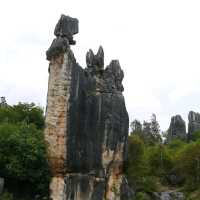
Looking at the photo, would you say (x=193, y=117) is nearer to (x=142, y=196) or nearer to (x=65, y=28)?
(x=142, y=196)

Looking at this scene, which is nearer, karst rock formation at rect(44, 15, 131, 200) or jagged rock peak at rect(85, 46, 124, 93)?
karst rock formation at rect(44, 15, 131, 200)

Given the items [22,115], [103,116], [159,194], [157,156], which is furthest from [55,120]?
[157,156]

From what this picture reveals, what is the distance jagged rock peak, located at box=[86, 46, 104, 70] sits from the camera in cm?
1738

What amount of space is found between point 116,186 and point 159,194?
2140 centimetres

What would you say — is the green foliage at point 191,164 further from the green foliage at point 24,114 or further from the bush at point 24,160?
the bush at point 24,160

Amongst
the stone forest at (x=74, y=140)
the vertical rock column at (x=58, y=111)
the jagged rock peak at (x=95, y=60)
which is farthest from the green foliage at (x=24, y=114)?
the vertical rock column at (x=58, y=111)

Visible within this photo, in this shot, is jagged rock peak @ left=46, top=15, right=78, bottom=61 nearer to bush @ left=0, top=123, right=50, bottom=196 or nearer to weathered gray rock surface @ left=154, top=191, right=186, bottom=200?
bush @ left=0, top=123, right=50, bottom=196

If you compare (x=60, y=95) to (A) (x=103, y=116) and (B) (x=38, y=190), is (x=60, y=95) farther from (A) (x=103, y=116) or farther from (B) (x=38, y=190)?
(B) (x=38, y=190)

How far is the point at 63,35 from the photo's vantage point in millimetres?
15906

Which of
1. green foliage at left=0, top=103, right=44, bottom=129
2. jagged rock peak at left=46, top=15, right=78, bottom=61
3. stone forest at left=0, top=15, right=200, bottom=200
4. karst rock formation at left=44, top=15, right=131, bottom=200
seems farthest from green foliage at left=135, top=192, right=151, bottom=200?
jagged rock peak at left=46, top=15, right=78, bottom=61

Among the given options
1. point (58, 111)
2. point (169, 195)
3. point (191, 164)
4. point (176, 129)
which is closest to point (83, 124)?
point (58, 111)

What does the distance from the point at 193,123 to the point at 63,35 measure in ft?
174

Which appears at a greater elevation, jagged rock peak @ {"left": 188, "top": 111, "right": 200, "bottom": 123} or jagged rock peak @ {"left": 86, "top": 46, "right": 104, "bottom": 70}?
jagged rock peak @ {"left": 188, "top": 111, "right": 200, "bottom": 123}

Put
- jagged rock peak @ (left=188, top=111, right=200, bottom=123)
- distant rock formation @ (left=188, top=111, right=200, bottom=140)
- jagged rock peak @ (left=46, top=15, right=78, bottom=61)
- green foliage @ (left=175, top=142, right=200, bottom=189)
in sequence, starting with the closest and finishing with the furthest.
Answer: jagged rock peak @ (left=46, top=15, right=78, bottom=61) < green foliage @ (left=175, top=142, right=200, bottom=189) < distant rock formation @ (left=188, top=111, right=200, bottom=140) < jagged rock peak @ (left=188, top=111, right=200, bottom=123)
